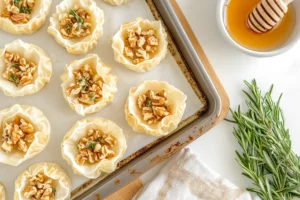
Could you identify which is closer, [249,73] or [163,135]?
[163,135]

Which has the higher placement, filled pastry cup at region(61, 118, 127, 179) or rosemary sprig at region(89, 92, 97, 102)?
rosemary sprig at region(89, 92, 97, 102)

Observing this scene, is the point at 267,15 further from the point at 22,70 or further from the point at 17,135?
the point at 17,135

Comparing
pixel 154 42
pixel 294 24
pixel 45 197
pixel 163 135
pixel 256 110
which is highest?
pixel 294 24

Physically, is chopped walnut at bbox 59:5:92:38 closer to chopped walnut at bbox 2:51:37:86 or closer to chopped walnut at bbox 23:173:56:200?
chopped walnut at bbox 2:51:37:86

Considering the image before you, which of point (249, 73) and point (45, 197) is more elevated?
point (249, 73)

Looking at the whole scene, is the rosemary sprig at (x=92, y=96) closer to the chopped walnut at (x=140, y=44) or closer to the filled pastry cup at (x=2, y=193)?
the chopped walnut at (x=140, y=44)

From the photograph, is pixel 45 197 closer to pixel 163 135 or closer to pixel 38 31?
pixel 163 135

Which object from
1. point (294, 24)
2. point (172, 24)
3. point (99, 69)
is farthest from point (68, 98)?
point (294, 24)

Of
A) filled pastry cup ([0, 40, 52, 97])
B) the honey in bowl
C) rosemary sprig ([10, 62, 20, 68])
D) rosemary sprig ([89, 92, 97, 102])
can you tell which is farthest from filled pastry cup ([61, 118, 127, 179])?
the honey in bowl
